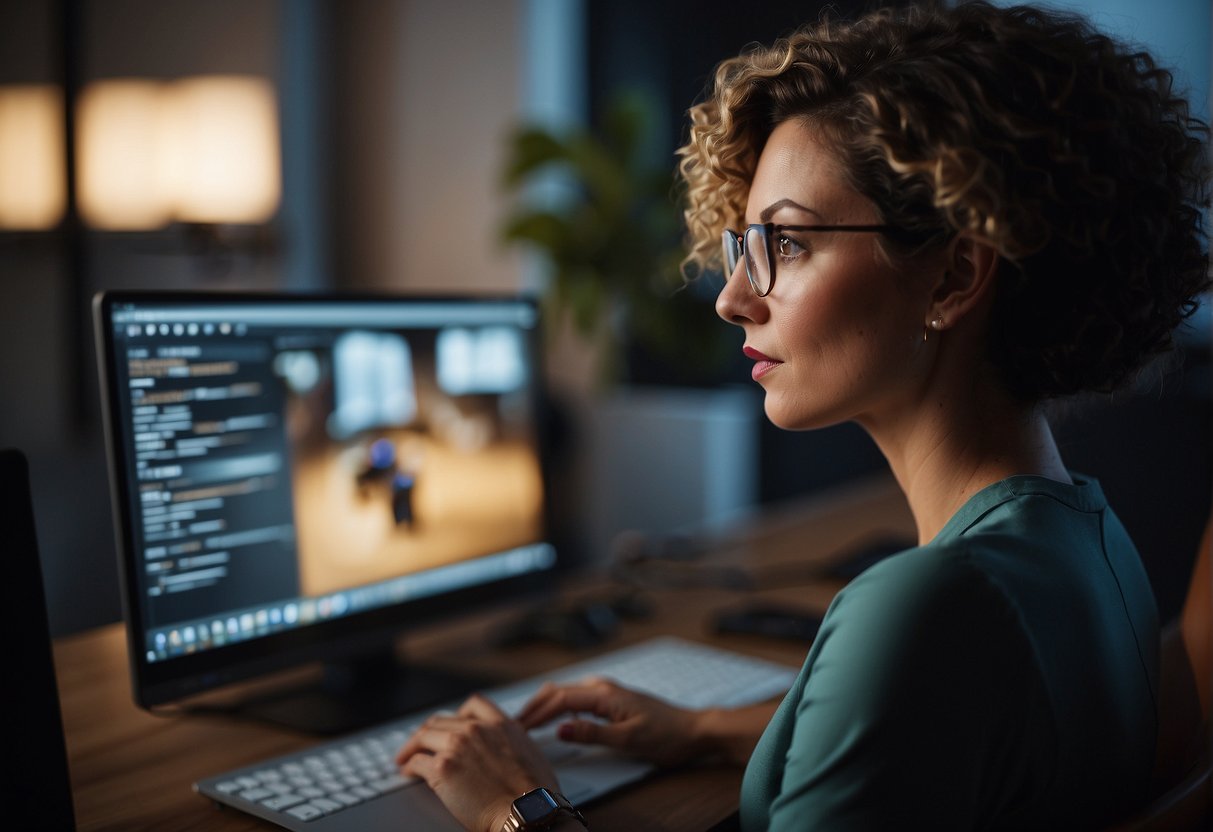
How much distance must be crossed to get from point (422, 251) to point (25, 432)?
6.03 ft

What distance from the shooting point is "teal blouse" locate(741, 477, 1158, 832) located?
715 mm

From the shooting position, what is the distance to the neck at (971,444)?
3.07 ft

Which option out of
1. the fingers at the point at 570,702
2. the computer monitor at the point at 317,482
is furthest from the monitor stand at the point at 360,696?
the fingers at the point at 570,702

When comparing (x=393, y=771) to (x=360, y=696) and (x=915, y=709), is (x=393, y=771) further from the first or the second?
(x=915, y=709)

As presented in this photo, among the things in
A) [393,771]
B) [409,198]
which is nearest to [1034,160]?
[393,771]

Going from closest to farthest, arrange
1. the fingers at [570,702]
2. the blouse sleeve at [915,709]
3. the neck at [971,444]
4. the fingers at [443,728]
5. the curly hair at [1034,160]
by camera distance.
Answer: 1. the blouse sleeve at [915,709]
2. the curly hair at [1034,160]
3. the neck at [971,444]
4. the fingers at [443,728]
5. the fingers at [570,702]

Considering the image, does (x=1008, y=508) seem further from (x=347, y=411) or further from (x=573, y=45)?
(x=573, y=45)

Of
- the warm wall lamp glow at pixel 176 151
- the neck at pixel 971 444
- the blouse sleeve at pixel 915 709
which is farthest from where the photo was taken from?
the warm wall lamp glow at pixel 176 151

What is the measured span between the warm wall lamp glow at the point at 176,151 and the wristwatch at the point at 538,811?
382cm

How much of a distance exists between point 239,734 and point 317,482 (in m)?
0.30

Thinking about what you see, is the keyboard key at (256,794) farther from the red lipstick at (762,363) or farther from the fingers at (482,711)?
the red lipstick at (762,363)

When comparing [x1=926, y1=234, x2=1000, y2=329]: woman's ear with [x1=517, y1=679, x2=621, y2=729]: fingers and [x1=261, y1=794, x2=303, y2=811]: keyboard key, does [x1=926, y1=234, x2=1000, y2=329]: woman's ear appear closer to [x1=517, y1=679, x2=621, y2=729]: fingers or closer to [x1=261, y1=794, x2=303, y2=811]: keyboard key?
[x1=517, y1=679, x2=621, y2=729]: fingers

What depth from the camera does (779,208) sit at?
0.94 meters

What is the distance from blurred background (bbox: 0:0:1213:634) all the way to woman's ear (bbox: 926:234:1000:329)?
239 cm
